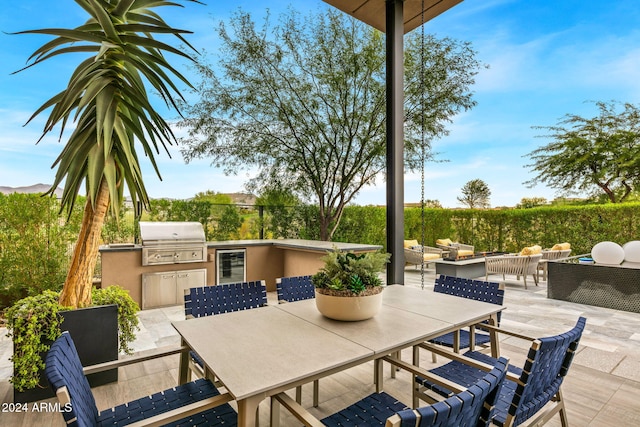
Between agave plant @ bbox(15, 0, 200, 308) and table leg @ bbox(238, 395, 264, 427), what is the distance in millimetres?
1792

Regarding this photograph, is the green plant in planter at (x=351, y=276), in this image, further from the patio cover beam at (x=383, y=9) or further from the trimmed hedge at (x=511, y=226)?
the trimmed hedge at (x=511, y=226)

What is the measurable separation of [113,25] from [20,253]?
4.03 m

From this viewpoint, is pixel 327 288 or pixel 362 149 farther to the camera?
pixel 362 149

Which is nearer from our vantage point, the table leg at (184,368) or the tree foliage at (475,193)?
the table leg at (184,368)

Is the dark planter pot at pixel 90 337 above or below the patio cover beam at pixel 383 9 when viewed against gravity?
below

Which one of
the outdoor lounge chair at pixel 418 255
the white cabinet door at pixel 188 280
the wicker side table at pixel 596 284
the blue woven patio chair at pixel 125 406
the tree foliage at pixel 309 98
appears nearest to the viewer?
the blue woven patio chair at pixel 125 406

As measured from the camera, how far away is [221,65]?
702cm

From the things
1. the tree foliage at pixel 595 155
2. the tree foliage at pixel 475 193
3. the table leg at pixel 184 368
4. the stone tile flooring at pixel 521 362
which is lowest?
the stone tile flooring at pixel 521 362

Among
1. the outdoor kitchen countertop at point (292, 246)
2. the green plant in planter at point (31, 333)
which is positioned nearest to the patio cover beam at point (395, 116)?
the outdoor kitchen countertop at point (292, 246)

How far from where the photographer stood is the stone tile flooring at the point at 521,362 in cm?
211

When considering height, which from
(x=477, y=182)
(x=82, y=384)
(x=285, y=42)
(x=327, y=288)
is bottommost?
(x=82, y=384)

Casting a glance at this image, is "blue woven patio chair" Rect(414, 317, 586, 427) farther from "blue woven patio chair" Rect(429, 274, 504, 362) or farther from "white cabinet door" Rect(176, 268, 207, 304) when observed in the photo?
"white cabinet door" Rect(176, 268, 207, 304)

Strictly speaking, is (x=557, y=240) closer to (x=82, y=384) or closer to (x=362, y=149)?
(x=362, y=149)

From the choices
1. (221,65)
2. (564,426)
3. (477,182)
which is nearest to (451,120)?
(477,182)
